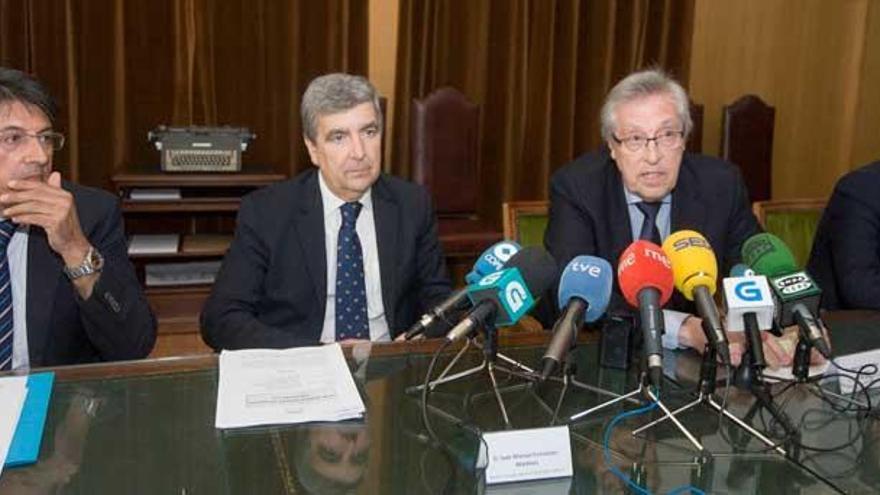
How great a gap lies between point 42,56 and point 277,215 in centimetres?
234

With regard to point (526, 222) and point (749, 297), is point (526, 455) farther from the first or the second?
point (526, 222)

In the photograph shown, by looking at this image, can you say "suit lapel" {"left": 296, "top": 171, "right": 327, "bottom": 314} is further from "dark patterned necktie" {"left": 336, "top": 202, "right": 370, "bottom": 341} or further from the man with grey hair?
the man with grey hair

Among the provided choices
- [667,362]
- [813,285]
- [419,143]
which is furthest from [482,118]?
[813,285]

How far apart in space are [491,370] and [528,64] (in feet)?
10.7

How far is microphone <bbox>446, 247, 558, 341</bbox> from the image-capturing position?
1.23 m

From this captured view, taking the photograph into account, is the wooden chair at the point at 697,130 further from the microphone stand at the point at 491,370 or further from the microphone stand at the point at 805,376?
the microphone stand at the point at 491,370

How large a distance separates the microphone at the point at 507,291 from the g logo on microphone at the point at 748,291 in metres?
0.30

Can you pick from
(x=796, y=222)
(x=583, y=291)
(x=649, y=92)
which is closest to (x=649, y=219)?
(x=649, y=92)

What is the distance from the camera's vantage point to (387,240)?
85.4 inches

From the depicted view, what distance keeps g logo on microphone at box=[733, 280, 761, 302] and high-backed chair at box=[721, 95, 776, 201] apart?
3.51m

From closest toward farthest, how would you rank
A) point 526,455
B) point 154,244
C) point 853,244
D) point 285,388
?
point 526,455 < point 285,388 < point 853,244 < point 154,244

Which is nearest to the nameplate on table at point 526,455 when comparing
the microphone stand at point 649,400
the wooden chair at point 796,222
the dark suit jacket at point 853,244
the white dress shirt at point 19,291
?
the microphone stand at point 649,400

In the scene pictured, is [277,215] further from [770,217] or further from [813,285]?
[770,217]

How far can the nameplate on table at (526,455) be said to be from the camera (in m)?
1.15
